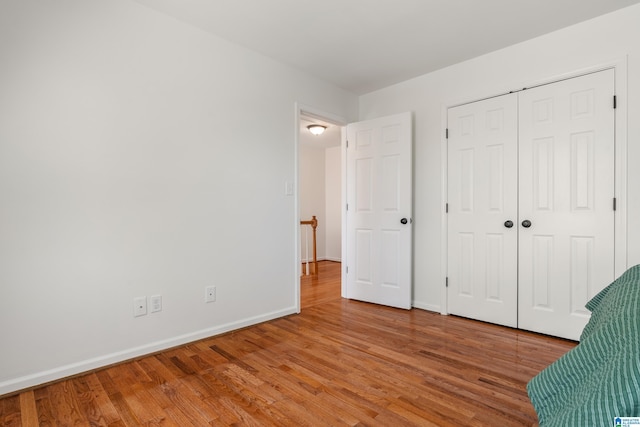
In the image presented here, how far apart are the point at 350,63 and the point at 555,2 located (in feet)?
5.14

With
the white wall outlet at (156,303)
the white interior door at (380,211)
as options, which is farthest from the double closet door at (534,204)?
the white wall outlet at (156,303)

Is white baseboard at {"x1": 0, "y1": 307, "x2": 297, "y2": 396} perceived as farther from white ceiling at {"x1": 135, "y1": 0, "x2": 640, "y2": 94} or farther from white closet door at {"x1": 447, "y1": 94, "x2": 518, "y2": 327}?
white ceiling at {"x1": 135, "y1": 0, "x2": 640, "y2": 94}

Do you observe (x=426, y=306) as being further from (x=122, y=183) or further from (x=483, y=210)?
(x=122, y=183)

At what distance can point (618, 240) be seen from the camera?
235 cm

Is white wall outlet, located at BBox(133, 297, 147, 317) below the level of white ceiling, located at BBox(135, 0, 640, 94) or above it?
below

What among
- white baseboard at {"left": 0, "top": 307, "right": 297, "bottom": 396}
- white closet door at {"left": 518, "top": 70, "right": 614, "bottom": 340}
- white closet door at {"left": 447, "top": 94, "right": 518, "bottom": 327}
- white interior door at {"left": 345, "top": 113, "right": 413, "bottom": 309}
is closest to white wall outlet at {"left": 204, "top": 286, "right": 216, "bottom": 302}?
white baseboard at {"left": 0, "top": 307, "right": 297, "bottom": 396}

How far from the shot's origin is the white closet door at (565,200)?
94.9 inches

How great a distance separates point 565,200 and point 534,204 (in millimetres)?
207

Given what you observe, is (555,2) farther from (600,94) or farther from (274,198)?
(274,198)

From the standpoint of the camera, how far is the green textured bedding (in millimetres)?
624

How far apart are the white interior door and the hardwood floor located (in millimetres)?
739

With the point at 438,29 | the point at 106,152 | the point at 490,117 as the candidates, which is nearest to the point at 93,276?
the point at 106,152

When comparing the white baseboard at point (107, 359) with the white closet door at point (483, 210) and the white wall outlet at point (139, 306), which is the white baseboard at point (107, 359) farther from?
the white closet door at point (483, 210)

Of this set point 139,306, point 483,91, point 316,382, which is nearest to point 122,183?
point 139,306
